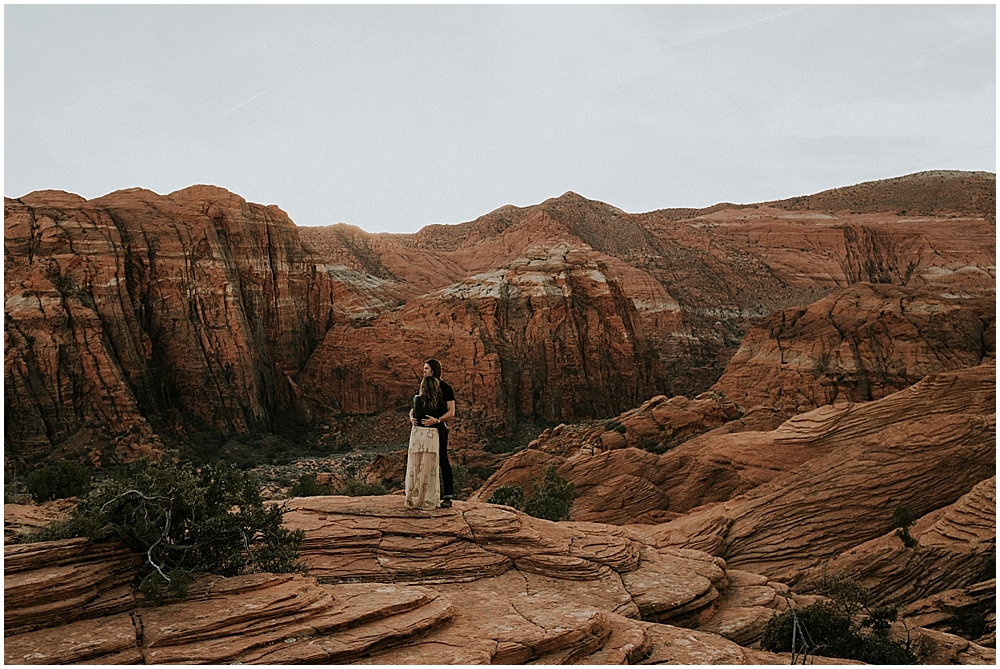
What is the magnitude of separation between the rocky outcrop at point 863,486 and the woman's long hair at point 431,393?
685 cm

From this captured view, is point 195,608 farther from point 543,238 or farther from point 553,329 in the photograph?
point 543,238

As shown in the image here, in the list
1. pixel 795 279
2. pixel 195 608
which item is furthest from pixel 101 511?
pixel 795 279

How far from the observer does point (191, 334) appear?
39.5m

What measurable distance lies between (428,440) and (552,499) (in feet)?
27.0

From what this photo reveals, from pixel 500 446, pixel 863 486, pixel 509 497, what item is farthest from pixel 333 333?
pixel 863 486

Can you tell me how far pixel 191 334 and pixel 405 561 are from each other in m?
33.8

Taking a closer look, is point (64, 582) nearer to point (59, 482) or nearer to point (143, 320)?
point (59, 482)

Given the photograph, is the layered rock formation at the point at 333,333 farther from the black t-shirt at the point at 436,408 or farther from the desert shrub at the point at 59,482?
the black t-shirt at the point at 436,408

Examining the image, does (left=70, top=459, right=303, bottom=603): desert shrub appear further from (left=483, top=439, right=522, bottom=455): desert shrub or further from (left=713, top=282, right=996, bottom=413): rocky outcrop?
(left=483, top=439, right=522, bottom=455): desert shrub

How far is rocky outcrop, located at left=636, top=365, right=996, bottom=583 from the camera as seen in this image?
14.8m

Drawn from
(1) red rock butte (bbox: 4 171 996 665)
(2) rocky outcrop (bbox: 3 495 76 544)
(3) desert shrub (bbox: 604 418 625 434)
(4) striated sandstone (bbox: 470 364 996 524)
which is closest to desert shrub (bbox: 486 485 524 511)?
(1) red rock butte (bbox: 4 171 996 665)

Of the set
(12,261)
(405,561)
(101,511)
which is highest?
(12,261)

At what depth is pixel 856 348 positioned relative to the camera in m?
37.2

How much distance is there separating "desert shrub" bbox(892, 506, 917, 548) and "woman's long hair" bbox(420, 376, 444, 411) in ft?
29.9
